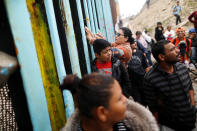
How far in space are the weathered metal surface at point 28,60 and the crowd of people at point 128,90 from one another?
0.67 ft

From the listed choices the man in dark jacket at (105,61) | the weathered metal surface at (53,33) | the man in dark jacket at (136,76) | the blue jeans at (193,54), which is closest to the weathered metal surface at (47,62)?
the weathered metal surface at (53,33)

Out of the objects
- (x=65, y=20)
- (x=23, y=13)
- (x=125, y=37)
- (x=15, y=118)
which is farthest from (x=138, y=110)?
(x=125, y=37)

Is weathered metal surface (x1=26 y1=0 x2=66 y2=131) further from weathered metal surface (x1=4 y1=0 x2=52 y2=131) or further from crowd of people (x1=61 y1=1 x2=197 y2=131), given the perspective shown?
crowd of people (x1=61 y1=1 x2=197 y2=131)

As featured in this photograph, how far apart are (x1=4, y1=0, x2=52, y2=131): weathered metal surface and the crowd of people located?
20cm

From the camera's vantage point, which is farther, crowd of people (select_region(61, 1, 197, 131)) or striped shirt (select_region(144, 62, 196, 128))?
striped shirt (select_region(144, 62, 196, 128))

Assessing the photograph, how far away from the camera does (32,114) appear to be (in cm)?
108

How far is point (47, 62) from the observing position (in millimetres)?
1304

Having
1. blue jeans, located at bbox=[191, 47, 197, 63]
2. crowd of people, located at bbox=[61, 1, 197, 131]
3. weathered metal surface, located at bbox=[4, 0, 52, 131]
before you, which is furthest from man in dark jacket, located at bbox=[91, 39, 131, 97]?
blue jeans, located at bbox=[191, 47, 197, 63]

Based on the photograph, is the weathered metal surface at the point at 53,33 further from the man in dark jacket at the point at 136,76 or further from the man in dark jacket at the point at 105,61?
the man in dark jacket at the point at 136,76

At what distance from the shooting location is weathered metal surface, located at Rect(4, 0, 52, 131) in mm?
964

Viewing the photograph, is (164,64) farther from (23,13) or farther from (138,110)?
(23,13)

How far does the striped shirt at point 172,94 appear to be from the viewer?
1.85 metres

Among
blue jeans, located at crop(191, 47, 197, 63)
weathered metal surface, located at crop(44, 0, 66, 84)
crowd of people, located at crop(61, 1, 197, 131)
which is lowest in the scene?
blue jeans, located at crop(191, 47, 197, 63)

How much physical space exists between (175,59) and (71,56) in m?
1.26
